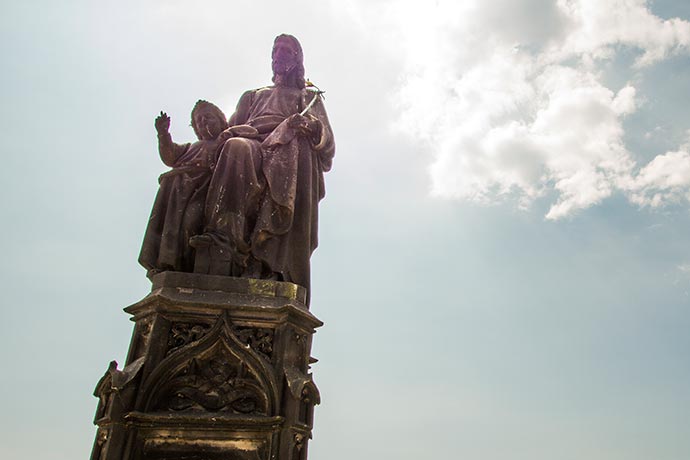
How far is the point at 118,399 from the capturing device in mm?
4141

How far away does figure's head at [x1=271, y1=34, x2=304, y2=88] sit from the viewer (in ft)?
23.6

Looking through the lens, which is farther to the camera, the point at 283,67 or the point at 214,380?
the point at 283,67

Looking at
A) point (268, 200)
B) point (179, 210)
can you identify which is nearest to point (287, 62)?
point (268, 200)

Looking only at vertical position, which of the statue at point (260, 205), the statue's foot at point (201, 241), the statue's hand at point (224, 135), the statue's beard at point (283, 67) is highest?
the statue's beard at point (283, 67)

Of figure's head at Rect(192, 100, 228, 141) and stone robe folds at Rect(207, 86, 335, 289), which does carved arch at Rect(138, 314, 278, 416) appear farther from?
figure's head at Rect(192, 100, 228, 141)

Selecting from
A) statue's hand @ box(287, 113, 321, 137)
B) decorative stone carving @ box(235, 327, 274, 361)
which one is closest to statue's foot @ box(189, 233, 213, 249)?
decorative stone carving @ box(235, 327, 274, 361)

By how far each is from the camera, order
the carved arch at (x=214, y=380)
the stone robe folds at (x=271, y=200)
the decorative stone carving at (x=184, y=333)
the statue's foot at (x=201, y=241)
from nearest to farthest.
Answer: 1. the carved arch at (x=214, y=380)
2. the decorative stone carving at (x=184, y=333)
3. the statue's foot at (x=201, y=241)
4. the stone robe folds at (x=271, y=200)

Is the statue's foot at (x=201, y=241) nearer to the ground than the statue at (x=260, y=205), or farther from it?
nearer to the ground

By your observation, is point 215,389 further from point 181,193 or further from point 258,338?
point 181,193

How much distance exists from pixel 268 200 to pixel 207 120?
140 cm

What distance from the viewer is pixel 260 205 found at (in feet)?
17.9

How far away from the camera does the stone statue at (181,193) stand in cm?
517

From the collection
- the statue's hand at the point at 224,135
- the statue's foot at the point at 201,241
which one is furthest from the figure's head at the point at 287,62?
the statue's foot at the point at 201,241

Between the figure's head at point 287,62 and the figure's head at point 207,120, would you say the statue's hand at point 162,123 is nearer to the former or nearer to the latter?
the figure's head at point 207,120
